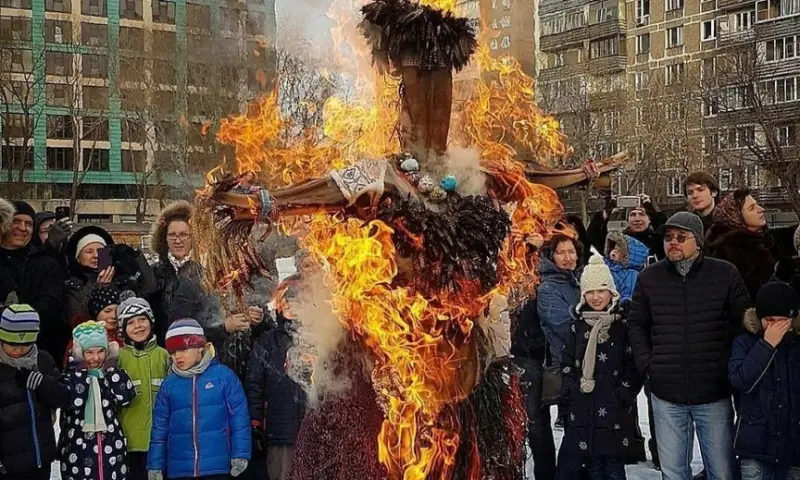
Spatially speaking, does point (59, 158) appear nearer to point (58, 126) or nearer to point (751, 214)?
point (58, 126)

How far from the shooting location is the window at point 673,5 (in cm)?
4620

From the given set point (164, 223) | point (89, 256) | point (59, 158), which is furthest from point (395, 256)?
point (59, 158)

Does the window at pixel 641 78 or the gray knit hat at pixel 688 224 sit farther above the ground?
the window at pixel 641 78

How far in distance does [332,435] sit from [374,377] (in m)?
0.29

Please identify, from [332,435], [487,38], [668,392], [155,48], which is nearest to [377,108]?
[487,38]

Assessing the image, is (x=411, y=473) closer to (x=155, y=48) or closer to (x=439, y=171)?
(x=439, y=171)

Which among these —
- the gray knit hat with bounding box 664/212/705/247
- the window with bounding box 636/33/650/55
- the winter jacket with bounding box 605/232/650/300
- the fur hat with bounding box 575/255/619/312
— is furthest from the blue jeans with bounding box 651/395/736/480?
the window with bounding box 636/33/650/55

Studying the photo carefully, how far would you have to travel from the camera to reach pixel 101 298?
5.89m

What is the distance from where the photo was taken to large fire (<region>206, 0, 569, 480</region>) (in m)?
3.53

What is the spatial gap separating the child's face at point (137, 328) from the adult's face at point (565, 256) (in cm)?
285

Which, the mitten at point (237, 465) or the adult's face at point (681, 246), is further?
the adult's face at point (681, 246)

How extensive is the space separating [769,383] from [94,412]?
3.86 m

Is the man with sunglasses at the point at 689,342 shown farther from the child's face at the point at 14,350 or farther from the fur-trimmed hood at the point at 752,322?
Result: the child's face at the point at 14,350

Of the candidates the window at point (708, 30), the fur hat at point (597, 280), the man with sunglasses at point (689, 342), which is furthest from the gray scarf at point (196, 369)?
the window at point (708, 30)
